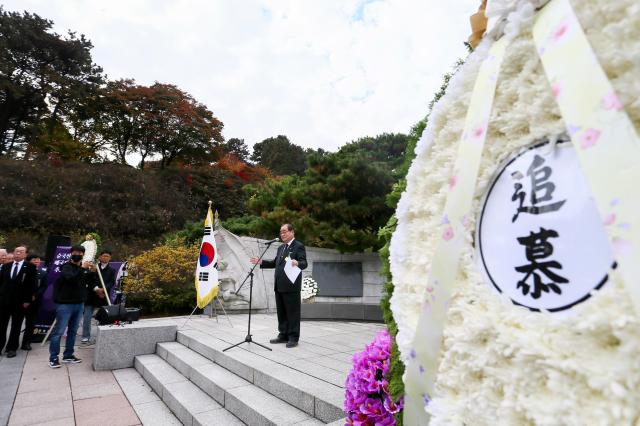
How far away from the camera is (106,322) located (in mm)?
6070

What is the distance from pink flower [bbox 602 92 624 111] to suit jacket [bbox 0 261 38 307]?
8036 mm

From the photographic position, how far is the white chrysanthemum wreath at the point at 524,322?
654 mm

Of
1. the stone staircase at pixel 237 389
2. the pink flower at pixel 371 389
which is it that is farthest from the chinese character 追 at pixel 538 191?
the stone staircase at pixel 237 389

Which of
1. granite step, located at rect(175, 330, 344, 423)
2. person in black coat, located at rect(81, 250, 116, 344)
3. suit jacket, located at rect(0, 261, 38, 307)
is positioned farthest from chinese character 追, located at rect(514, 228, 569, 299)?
suit jacket, located at rect(0, 261, 38, 307)

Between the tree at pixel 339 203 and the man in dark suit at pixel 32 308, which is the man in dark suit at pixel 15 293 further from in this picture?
the tree at pixel 339 203

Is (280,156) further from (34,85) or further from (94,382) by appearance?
(94,382)

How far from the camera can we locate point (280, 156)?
2898 cm

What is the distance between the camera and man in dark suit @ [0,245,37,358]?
5859mm

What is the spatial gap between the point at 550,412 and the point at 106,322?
7.04 meters

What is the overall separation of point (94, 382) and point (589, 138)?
6.35 meters

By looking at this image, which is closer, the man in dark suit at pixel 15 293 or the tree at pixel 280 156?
the man in dark suit at pixel 15 293

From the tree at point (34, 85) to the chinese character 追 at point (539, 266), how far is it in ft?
72.2

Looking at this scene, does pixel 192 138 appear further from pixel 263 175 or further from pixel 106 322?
pixel 106 322

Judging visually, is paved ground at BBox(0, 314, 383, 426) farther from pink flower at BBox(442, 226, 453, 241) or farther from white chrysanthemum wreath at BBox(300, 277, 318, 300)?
pink flower at BBox(442, 226, 453, 241)
